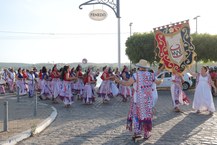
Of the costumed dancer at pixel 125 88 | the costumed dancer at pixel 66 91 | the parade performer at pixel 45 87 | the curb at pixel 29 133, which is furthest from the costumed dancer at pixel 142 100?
the parade performer at pixel 45 87

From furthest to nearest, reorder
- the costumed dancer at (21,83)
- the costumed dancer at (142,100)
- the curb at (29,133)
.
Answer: the costumed dancer at (21,83) → the costumed dancer at (142,100) → the curb at (29,133)

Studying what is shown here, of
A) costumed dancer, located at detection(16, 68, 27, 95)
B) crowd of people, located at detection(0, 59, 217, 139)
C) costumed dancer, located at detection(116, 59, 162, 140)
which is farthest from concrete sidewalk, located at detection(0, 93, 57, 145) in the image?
costumed dancer, located at detection(16, 68, 27, 95)

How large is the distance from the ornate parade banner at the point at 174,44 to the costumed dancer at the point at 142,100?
4.35 metres

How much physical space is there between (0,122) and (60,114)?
112 inches

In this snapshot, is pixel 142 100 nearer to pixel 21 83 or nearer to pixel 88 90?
pixel 88 90

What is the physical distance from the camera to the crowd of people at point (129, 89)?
8609mm

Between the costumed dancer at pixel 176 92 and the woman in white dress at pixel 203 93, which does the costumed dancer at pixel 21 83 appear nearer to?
the costumed dancer at pixel 176 92

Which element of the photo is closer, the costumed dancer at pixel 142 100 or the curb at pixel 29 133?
the curb at pixel 29 133

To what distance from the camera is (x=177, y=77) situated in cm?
1364

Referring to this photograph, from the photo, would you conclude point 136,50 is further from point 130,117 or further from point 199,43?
→ point 130,117

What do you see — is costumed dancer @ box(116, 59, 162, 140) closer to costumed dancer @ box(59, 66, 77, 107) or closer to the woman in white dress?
the woman in white dress

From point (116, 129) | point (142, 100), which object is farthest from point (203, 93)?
point (142, 100)

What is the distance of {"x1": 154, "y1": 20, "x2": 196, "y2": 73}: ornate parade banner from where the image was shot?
42.2 ft

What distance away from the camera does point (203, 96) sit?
13336 mm
